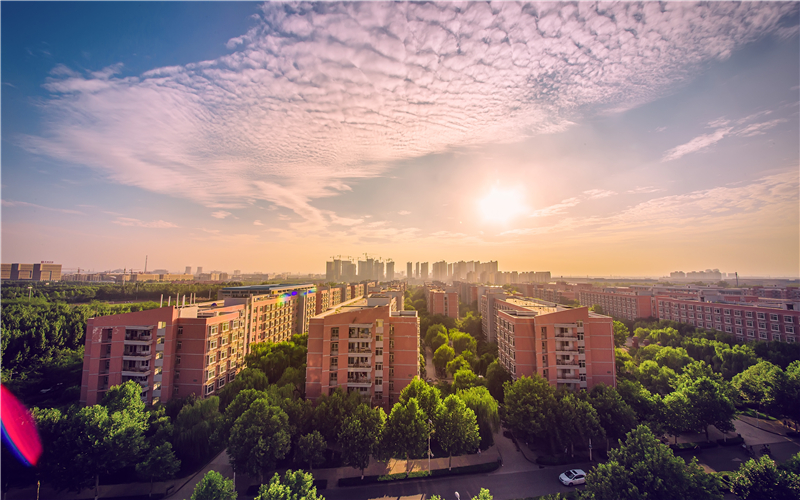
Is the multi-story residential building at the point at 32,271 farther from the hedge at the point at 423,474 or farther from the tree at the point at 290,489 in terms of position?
the tree at the point at 290,489

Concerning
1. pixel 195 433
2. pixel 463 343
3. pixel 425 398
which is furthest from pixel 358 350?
pixel 463 343

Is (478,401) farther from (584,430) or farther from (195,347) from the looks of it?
(195,347)

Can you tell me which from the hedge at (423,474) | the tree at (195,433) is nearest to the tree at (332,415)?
the hedge at (423,474)

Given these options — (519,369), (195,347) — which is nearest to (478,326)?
(519,369)

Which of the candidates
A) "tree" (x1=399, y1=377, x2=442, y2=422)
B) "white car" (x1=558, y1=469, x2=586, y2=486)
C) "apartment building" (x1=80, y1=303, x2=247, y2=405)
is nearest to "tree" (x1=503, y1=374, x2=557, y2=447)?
"white car" (x1=558, y1=469, x2=586, y2=486)

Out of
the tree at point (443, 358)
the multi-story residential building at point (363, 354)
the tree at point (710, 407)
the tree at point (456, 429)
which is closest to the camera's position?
the tree at point (456, 429)

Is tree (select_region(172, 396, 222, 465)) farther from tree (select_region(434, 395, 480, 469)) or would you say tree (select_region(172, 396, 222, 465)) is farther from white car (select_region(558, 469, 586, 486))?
white car (select_region(558, 469, 586, 486))

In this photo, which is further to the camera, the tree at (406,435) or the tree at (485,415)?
the tree at (485,415)
